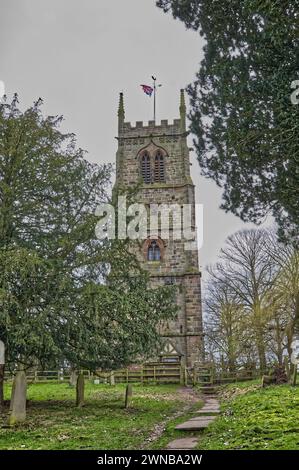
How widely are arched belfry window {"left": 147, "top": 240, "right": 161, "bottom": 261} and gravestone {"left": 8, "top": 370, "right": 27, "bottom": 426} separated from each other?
20783mm

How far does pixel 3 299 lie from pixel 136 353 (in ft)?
14.7

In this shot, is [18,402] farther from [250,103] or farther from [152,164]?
[152,164]

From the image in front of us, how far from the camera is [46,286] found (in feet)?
38.9

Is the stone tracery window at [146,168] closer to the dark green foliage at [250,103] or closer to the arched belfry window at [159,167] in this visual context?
the arched belfry window at [159,167]

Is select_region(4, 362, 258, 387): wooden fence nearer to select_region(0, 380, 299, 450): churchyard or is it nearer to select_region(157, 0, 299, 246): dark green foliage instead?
select_region(0, 380, 299, 450): churchyard

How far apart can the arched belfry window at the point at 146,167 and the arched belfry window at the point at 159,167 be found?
0.52 meters

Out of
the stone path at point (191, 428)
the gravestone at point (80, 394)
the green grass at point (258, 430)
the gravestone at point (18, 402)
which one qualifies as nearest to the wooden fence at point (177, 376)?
the gravestone at point (80, 394)

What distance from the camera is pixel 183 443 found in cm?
762

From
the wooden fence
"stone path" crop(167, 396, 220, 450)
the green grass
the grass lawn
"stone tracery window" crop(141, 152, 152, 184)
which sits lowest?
the wooden fence

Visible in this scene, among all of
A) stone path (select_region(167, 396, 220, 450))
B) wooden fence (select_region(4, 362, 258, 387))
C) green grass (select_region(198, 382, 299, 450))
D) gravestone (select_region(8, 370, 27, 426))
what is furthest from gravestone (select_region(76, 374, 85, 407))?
wooden fence (select_region(4, 362, 258, 387))

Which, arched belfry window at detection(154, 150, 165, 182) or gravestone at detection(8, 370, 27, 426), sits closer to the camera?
gravestone at detection(8, 370, 27, 426)

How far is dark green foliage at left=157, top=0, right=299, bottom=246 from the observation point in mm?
8586

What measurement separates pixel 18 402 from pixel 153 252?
21.5 m

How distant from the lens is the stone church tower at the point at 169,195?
28.6 meters
